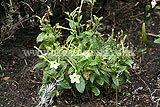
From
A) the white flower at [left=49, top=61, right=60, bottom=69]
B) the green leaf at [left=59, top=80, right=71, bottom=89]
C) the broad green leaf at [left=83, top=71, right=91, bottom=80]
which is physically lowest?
the green leaf at [left=59, top=80, right=71, bottom=89]

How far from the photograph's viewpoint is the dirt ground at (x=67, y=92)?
7.14ft

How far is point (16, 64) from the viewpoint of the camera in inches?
104

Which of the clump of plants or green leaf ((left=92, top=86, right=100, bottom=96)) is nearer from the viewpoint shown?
the clump of plants

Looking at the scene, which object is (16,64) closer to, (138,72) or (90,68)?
(90,68)

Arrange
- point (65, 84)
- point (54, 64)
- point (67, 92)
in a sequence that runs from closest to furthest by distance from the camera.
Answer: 1. point (54, 64)
2. point (65, 84)
3. point (67, 92)

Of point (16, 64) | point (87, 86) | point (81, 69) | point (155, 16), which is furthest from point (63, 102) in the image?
point (155, 16)

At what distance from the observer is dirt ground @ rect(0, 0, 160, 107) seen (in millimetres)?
2176

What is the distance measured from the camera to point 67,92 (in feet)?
7.29

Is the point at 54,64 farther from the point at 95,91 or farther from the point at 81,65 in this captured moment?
the point at 95,91

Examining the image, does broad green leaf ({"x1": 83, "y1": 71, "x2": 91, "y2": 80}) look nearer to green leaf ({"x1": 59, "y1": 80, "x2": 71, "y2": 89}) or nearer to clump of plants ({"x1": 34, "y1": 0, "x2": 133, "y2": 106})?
clump of plants ({"x1": 34, "y1": 0, "x2": 133, "y2": 106})

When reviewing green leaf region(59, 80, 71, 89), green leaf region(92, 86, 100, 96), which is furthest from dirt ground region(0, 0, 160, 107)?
green leaf region(59, 80, 71, 89)

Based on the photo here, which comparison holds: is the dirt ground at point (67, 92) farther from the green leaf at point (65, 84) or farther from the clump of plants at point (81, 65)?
the green leaf at point (65, 84)

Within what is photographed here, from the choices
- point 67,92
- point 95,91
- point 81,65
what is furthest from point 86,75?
point 67,92

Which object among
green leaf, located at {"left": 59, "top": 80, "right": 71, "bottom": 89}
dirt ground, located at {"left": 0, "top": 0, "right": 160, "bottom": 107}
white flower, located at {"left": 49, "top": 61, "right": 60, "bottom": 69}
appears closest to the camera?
white flower, located at {"left": 49, "top": 61, "right": 60, "bottom": 69}
